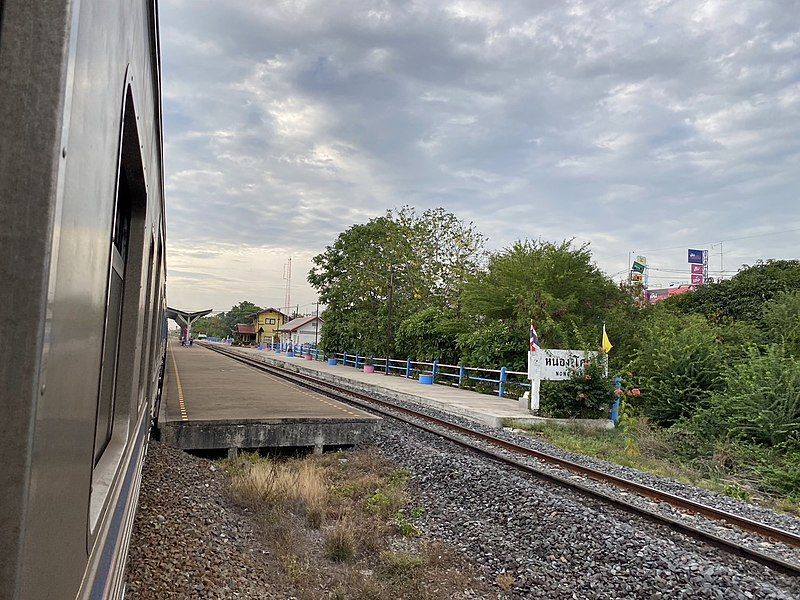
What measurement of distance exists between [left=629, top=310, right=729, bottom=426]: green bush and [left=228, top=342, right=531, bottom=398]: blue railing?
3.80 metres

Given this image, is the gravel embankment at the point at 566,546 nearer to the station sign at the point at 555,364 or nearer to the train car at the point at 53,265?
the train car at the point at 53,265

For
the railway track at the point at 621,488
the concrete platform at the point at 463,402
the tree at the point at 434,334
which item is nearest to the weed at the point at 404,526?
the railway track at the point at 621,488

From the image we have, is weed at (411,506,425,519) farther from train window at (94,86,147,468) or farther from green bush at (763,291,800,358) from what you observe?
green bush at (763,291,800,358)

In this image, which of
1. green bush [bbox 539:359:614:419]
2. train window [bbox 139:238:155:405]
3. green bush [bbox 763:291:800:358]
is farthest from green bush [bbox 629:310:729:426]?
train window [bbox 139:238:155:405]

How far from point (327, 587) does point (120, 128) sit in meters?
5.21

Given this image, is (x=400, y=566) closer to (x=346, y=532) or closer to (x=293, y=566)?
(x=346, y=532)

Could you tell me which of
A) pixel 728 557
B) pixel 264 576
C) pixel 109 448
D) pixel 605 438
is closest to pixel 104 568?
pixel 109 448

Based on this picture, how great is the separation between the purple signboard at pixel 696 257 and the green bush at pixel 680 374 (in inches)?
2247

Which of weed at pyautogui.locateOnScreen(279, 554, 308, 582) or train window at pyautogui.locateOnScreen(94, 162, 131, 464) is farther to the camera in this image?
weed at pyautogui.locateOnScreen(279, 554, 308, 582)

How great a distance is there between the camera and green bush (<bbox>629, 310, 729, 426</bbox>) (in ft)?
45.8

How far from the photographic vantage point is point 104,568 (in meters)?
2.12

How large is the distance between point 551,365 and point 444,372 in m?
11.1

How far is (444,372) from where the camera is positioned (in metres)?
25.4

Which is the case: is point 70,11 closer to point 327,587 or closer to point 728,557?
point 327,587
